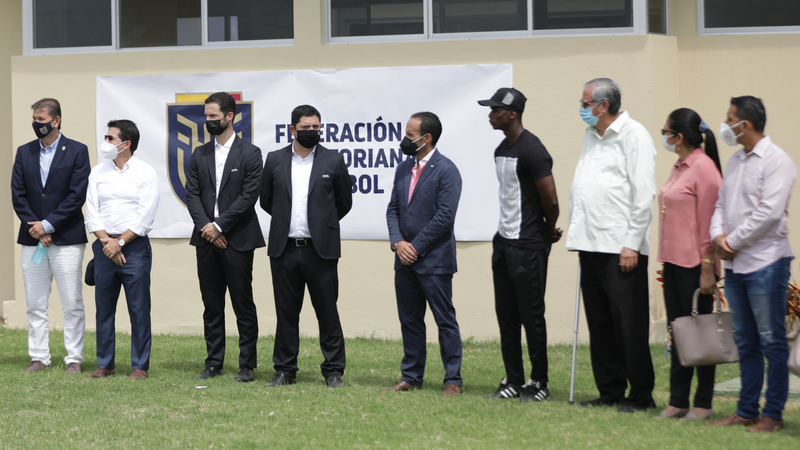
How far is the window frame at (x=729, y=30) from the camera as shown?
7.90 m

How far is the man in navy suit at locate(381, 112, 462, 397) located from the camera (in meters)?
5.71

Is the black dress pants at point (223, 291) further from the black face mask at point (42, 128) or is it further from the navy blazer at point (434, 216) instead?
the black face mask at point (42, 128)

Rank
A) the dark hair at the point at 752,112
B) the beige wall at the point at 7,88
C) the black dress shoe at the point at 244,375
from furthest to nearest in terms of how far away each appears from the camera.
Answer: the beige wall at the point at 7,88 < the black dress shoe at the point at 244,375 < the dark hair at the point at 752,112

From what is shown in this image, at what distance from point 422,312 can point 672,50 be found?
156 inches

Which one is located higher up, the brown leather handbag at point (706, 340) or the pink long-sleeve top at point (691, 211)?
the pink long-sleeve top at point (691, 211)

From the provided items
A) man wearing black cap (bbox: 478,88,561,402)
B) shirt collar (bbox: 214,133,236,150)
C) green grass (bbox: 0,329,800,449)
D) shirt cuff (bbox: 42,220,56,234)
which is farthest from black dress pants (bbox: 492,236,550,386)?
shirt cuff (bbox: 42,220,56,234)

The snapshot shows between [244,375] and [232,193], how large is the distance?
140cm

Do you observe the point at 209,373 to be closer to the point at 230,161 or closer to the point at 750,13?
the point at 230,161

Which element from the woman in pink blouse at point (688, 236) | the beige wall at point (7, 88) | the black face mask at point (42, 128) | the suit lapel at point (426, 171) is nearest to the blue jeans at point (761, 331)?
the woman in pink blouse at point (688, 236)

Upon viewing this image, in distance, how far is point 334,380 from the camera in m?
6.07

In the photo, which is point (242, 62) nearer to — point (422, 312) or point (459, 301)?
point (459, 301)

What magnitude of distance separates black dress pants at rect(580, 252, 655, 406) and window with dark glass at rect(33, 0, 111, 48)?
19.8ft

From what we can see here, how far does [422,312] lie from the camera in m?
5.93

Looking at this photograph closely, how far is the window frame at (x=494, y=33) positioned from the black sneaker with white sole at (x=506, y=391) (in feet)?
12.2
